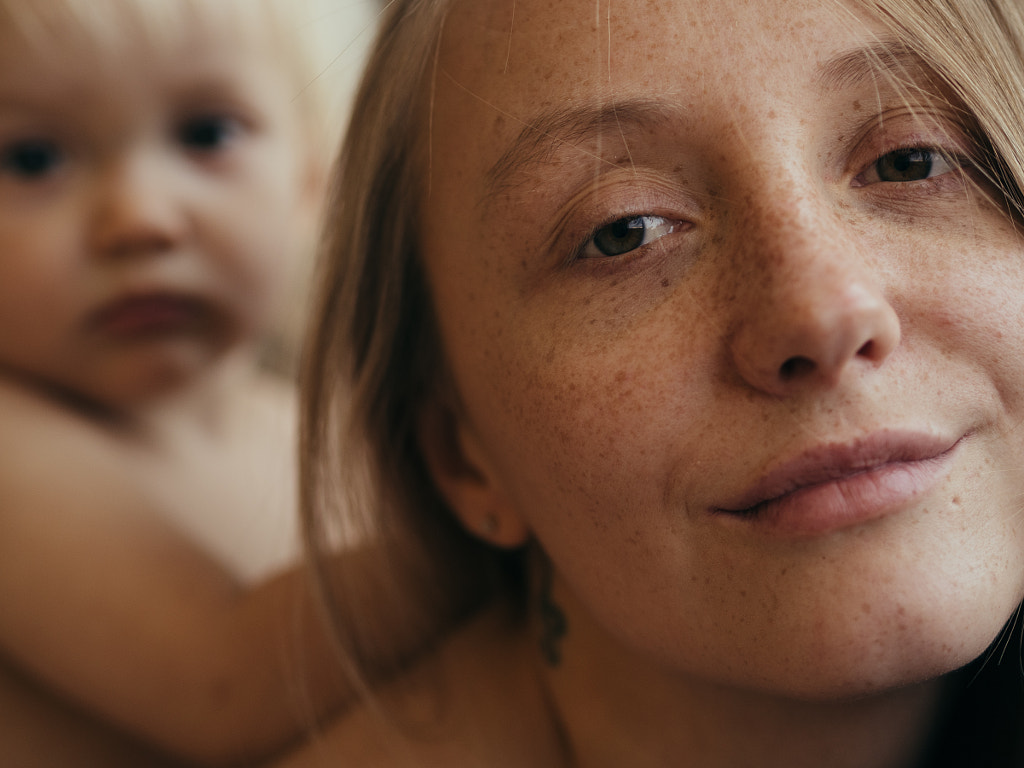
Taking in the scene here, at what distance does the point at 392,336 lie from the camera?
47.4 inches

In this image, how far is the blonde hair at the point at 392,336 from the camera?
3.38ft

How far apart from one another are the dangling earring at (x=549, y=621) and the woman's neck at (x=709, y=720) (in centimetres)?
2

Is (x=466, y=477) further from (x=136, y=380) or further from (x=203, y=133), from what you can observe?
(x=203, y=133)

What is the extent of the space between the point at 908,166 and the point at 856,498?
1.02ft

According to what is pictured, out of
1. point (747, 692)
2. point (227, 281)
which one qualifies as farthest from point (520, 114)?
point (227, 281)

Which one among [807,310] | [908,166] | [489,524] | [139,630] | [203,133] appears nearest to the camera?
[807,310]

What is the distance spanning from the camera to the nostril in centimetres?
78

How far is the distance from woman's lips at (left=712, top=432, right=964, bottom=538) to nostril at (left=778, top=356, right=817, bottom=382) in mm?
62

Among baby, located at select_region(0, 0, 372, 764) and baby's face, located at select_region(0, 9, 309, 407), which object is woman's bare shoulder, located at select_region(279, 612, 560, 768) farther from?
baby's face, located at select_region(0, 9, 309, 407)

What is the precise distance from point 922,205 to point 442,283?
19.3 inches

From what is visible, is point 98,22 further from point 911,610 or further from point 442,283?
point 911,610

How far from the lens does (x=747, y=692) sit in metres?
0.99

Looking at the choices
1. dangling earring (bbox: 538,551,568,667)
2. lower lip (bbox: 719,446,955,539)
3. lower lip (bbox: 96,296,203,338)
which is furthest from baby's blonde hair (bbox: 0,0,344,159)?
lower lip (bbox: 719,446,955,539)

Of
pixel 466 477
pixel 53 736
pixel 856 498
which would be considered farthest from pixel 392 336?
pixel 53 736
